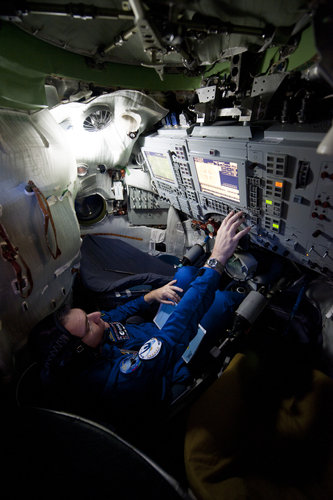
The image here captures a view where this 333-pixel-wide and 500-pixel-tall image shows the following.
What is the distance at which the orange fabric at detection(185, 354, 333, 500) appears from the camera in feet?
4.74

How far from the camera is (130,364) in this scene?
168 centimetres

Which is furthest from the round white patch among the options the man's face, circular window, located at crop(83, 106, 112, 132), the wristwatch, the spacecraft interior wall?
circular window, located at crop(83, 106, 112, 132)

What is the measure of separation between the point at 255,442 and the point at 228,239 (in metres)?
1.41

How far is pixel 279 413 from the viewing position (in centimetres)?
186

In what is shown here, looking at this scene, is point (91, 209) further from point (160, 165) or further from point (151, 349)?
point (151, 349)

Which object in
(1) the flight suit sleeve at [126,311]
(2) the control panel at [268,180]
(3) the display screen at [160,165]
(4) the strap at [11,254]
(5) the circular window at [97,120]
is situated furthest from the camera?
(3) the display screen at [160,165]

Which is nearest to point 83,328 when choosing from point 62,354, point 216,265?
point 62,354

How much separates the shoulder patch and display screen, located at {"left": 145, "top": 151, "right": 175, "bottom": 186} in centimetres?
203

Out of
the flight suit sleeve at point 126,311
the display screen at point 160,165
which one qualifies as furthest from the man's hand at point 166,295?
the display screen at point 160,165

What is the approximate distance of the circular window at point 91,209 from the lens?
3917mm

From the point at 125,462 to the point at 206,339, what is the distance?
3.69ft

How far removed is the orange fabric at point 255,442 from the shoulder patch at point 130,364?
0.53m

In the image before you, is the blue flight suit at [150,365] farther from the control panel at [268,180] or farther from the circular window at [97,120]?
the circular window at [97,120]

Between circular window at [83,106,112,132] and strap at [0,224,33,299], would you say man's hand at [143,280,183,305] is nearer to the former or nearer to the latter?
strap at [0,224,33,299]
